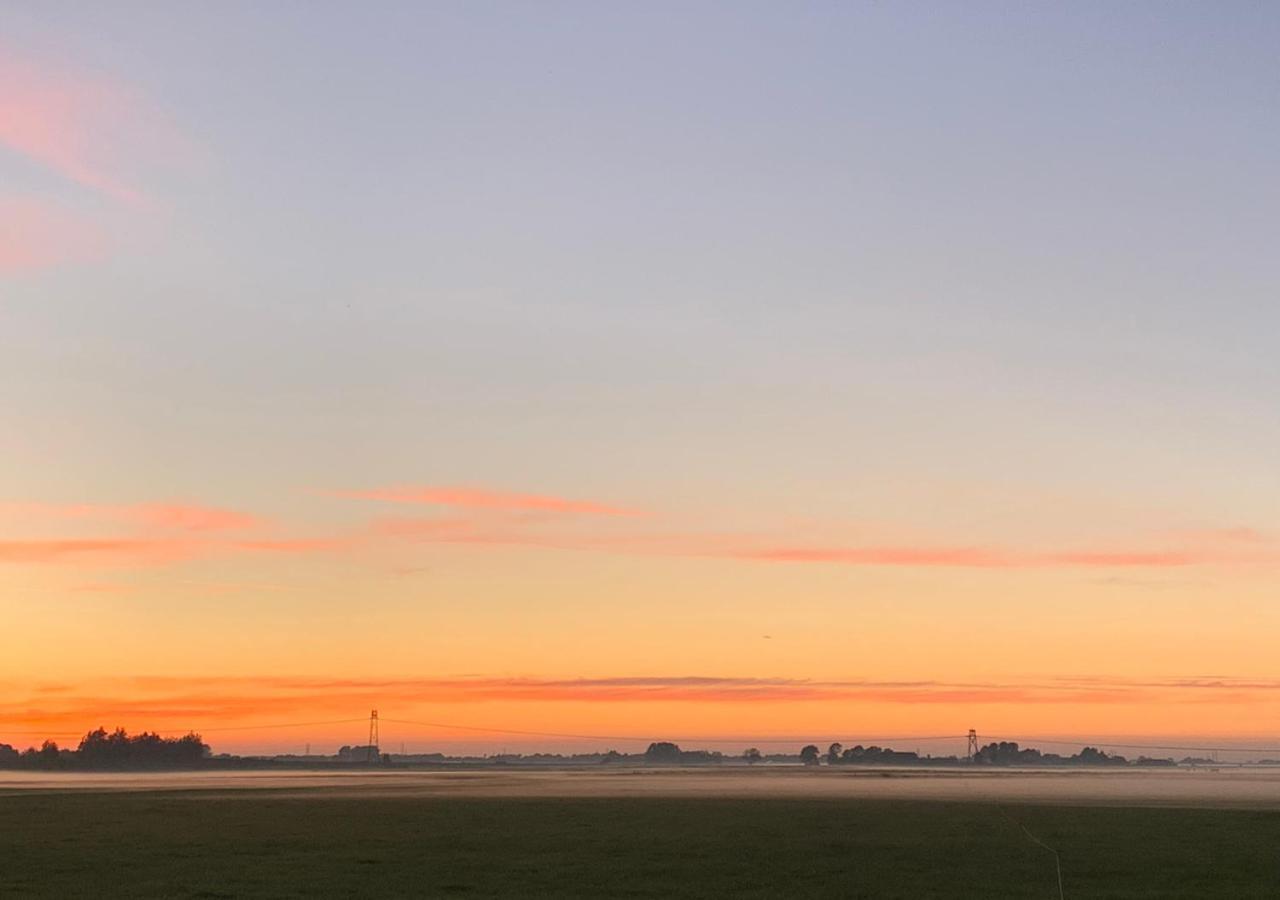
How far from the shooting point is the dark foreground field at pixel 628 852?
36.1 meters

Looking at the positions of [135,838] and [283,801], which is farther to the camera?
[283,801]

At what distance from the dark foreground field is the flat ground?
106 millimetres

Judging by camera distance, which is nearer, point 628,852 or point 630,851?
point 628,852

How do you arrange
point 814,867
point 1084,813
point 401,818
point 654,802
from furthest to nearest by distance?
point 654,802 → point 1084,813 → point 401,818 → point 814,867

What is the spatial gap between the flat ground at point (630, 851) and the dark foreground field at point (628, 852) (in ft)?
0.35

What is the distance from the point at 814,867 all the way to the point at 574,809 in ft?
111

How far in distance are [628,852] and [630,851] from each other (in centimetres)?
39

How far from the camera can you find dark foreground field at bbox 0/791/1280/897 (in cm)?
3606

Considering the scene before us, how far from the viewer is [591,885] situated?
3609 cm

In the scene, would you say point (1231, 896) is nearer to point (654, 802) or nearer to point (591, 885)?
point (591, 885)

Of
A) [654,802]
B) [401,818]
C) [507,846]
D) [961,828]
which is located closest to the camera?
[507,846]

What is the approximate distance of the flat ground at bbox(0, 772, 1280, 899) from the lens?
3606cm

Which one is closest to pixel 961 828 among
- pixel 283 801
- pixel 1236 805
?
pixel 1236 805

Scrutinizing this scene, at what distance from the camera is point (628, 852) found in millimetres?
45344
